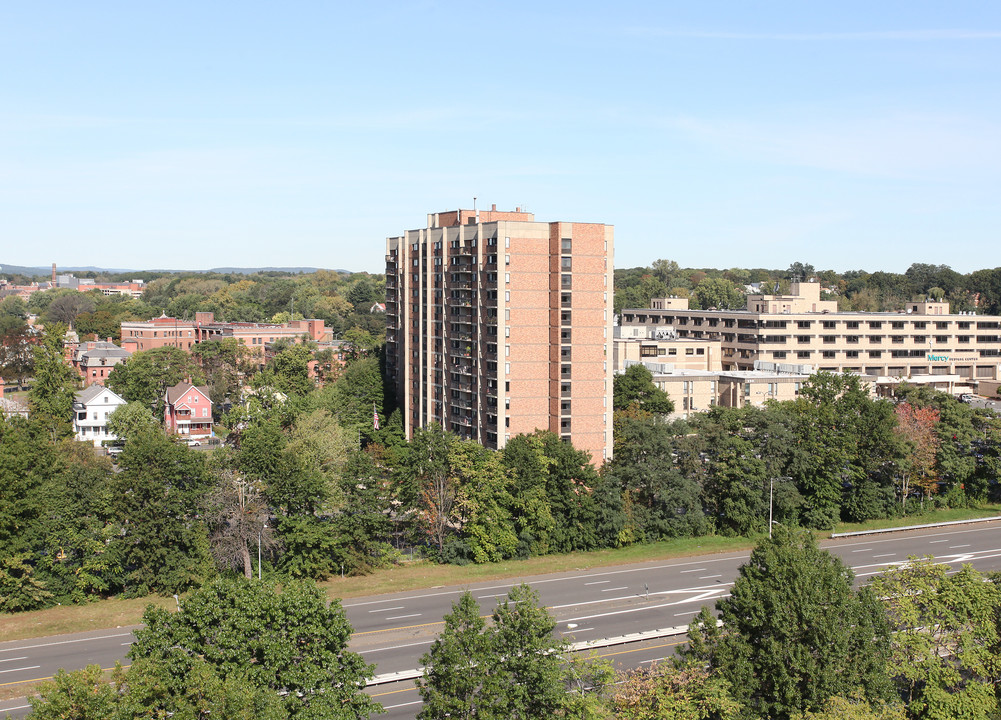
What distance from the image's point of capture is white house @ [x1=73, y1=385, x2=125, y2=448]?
11207 centimetres

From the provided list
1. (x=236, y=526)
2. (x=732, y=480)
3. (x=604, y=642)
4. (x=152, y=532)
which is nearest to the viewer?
(x=604, y=642)

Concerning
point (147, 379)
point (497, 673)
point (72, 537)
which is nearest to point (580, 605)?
point (497, 673)

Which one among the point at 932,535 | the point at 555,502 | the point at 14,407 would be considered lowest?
the point at 932,535

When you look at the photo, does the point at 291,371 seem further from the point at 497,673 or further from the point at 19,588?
the point at 497,673

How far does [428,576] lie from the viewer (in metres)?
58.8

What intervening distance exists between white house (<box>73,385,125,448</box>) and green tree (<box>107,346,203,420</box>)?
11.7ft

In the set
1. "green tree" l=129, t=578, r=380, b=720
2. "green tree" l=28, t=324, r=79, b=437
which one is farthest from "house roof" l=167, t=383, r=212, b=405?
"green tree" l=129, t=578, r=380, b=720

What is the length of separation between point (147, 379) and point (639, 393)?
66.1 metres

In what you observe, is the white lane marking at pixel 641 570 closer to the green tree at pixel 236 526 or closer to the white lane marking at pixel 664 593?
the white lane marking at pixel 664 593

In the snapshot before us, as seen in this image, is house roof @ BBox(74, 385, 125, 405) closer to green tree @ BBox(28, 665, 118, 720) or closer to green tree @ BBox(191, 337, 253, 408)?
green tree @ BBox(191, 337, 253, 408)

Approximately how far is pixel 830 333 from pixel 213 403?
91.2m

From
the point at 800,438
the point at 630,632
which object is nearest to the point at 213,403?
the point at 800,438

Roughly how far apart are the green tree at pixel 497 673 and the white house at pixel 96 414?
9330 cm

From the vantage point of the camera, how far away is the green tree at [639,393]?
96750mm
